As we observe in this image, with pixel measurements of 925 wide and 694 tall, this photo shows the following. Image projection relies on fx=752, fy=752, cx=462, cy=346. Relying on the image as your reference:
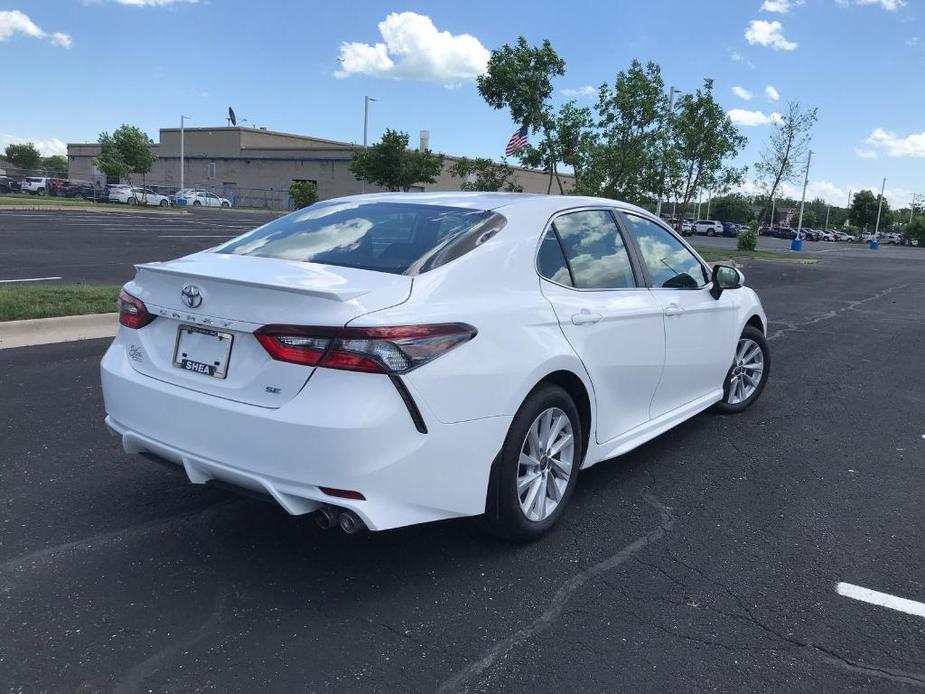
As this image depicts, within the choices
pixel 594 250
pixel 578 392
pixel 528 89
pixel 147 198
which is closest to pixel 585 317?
pixel 578 392

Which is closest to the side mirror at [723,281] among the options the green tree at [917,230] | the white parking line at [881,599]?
the white parking line at [881,599]

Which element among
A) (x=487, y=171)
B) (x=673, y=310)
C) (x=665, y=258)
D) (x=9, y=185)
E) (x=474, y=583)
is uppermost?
(x=487, y=171)

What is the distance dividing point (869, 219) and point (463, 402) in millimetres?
113238

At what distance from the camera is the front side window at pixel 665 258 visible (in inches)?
182

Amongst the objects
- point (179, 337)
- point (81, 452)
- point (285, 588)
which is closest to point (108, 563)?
Result: point (285, 588)

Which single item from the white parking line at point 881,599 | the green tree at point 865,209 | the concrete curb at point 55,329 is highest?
the green tree at point 865,209

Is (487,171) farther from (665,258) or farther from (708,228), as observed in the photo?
(708,228)

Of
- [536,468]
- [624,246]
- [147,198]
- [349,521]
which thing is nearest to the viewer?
[349,521]

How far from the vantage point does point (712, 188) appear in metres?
30.9

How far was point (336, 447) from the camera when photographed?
275 centimetres

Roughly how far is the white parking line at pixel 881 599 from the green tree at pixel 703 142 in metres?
25.1

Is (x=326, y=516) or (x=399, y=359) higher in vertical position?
(x=399, y=359)

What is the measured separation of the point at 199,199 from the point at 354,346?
58294 mm

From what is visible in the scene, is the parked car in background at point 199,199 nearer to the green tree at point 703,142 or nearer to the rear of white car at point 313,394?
the green tree at point 703,142
